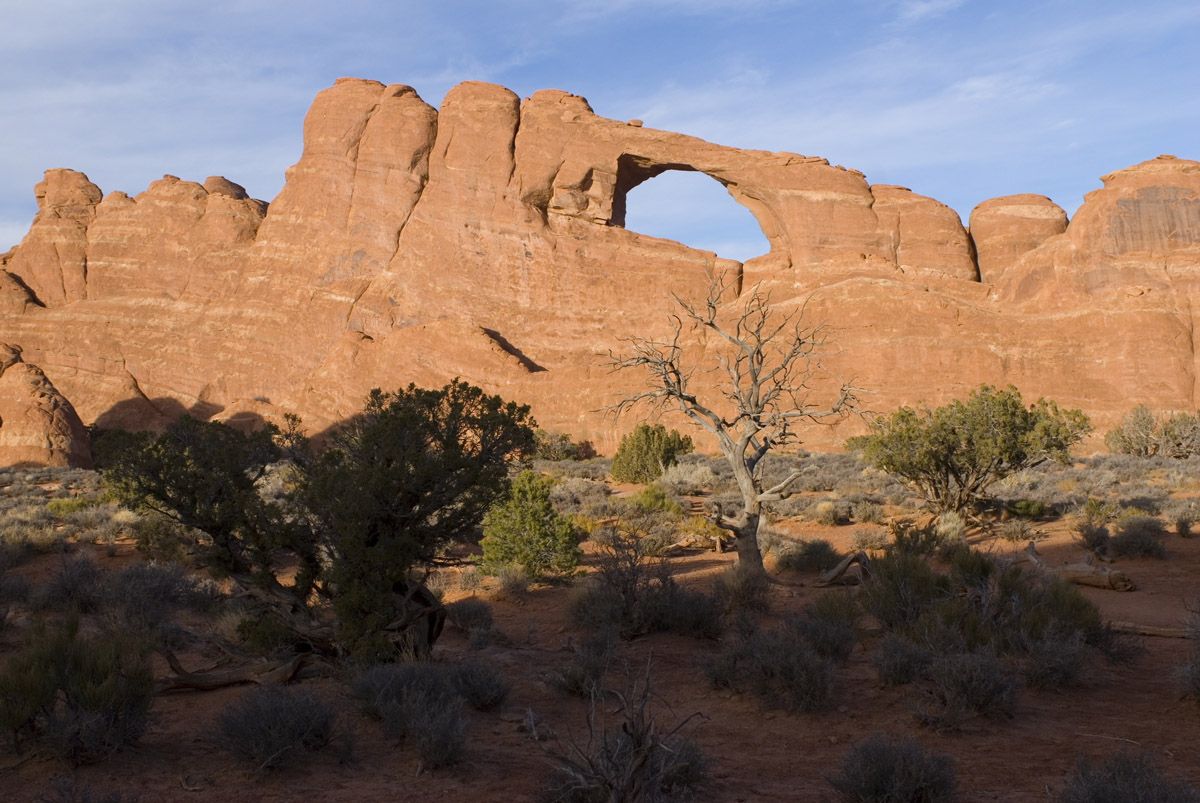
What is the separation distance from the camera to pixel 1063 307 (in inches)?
1775

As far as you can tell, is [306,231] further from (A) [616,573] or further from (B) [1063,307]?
(A) [616,573]

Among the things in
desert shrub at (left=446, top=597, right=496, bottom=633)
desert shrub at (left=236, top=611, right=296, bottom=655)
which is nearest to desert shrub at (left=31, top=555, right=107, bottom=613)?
desert shrub at (left=236, top=611, right=296, bottom=655)

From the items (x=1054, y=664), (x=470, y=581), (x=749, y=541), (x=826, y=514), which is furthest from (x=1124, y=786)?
(x=826, y=514)

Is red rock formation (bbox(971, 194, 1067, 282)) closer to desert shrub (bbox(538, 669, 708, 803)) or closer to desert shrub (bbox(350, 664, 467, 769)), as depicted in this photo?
desert shrub (bbox(350, 664, 467, 769))

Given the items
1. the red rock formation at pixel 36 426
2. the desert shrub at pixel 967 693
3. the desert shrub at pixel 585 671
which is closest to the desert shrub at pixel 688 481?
the desert shrub at pixel 585 671

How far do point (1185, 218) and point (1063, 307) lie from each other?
782 cm

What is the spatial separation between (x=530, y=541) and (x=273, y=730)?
A: 23.0ft

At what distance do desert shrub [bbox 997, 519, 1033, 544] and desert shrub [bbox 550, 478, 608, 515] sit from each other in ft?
26.0

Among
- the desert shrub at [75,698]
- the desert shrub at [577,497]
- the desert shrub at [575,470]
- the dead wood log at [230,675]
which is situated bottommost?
the desert shrub at [575,470]

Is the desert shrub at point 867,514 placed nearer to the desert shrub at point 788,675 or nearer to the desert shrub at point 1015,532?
the desert shrub at point 1015,532

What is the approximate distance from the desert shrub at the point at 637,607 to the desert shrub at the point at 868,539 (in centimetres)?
541

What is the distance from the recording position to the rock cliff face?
44.6 m

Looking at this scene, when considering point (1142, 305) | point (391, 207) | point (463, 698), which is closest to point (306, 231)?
point (391, 207)

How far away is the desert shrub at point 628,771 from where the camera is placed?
4.33 m
